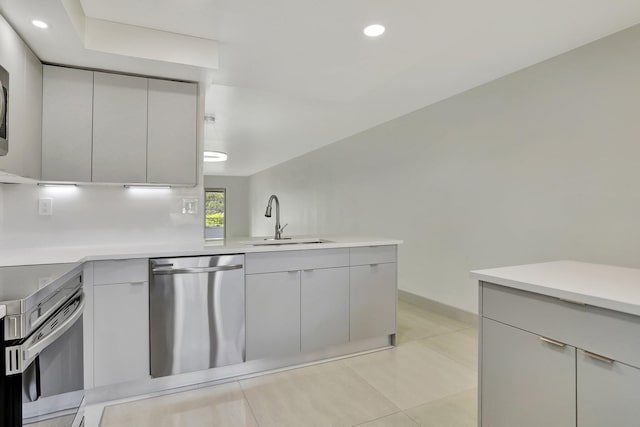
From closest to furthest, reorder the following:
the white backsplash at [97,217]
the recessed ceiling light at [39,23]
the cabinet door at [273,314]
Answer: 1. the recessed ceiling light at [39,23]
2. the white backsplash at [97,217]
3. the cabinet door at [273,314]

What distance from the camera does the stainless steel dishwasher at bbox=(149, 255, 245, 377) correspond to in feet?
6.72

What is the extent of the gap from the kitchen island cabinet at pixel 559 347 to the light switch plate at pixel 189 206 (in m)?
2.12

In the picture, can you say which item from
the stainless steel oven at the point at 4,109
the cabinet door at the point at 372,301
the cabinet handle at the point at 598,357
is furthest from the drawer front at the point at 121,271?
the cabinet handle at the point at 598,357

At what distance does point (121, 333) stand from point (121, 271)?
38cm

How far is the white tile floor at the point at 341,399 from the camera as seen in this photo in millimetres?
1832

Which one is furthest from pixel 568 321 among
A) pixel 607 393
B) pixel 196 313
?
pixel 196 313

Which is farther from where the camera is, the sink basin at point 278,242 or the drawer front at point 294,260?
the sink basin at point 278,242

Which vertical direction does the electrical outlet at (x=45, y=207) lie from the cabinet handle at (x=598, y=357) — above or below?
above

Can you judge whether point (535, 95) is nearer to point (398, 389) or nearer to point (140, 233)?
point (398, 389)

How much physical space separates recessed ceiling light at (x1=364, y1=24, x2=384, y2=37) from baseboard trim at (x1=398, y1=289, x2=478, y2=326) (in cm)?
276

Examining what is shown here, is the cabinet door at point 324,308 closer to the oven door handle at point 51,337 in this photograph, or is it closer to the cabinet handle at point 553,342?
the oven door handle at point 51,337

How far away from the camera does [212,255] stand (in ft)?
7.11

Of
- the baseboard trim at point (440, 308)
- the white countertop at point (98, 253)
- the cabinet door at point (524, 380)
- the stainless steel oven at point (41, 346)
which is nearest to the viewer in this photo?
the stainless steel oven at point (41, 346)

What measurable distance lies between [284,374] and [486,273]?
1620 mm
